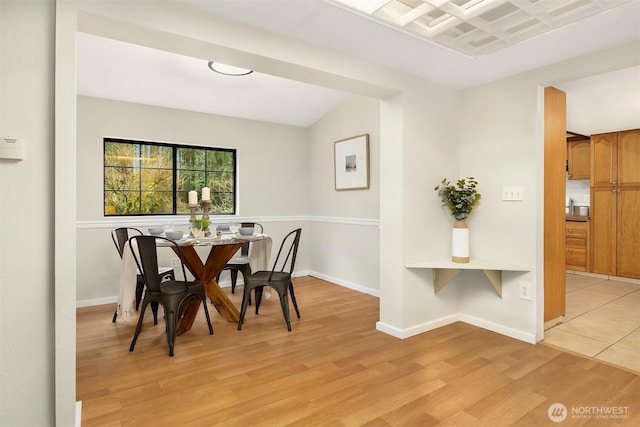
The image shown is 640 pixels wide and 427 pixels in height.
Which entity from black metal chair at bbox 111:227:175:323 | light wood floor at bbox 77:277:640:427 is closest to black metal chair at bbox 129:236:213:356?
light wood floor at bbox 77:277:640:427

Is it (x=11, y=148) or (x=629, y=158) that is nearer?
(x=11, y=148)

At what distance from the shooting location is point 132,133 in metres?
4.07

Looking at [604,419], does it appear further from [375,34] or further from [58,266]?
[58,266]

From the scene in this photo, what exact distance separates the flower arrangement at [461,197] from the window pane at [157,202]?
10.2 ft

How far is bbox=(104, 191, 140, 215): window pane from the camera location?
408 cm

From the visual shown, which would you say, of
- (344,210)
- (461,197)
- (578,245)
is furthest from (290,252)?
(578,245)

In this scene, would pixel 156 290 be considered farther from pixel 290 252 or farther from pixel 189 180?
pixel 189 180

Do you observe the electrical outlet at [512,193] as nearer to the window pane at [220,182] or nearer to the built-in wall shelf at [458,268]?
the built-in wall shelf at [458,268]

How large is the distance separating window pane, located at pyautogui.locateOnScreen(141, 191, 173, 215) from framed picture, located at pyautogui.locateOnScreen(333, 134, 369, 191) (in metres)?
2.11

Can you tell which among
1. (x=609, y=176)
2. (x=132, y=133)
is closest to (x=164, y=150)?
(x=132, y=133)

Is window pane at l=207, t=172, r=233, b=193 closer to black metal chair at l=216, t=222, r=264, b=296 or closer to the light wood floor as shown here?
black metal chair at l=216, t=222, r=264, b=296

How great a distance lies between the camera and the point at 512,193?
2947mm

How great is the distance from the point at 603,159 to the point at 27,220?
630 cm

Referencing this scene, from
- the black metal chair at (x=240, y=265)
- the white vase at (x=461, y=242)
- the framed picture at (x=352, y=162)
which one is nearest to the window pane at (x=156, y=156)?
the black metal chair at (x=240, y=265)
